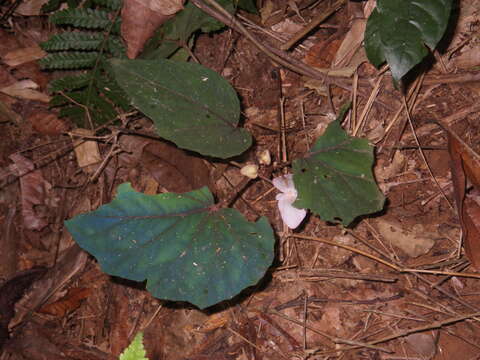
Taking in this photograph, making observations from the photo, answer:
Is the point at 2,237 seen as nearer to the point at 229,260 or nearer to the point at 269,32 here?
the point at 229,260

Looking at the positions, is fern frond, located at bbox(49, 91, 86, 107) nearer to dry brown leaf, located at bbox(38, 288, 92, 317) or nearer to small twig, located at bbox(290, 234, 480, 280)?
dry brown leaf, located at bbox(38, 288, 92, 317)

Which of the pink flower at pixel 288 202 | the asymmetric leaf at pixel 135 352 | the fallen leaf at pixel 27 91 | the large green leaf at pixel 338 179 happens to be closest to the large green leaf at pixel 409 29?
the large green leaf at pixel 338 179

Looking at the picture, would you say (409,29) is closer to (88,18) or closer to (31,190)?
(88,18)

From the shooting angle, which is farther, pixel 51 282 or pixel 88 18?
pixel 51 282

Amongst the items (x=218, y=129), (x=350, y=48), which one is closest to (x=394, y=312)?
(x=218, y=129)

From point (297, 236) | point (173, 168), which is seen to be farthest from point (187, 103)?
point (297, 236)

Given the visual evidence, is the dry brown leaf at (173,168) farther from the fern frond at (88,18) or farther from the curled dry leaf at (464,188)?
the curled dry leaf at (464,188)
